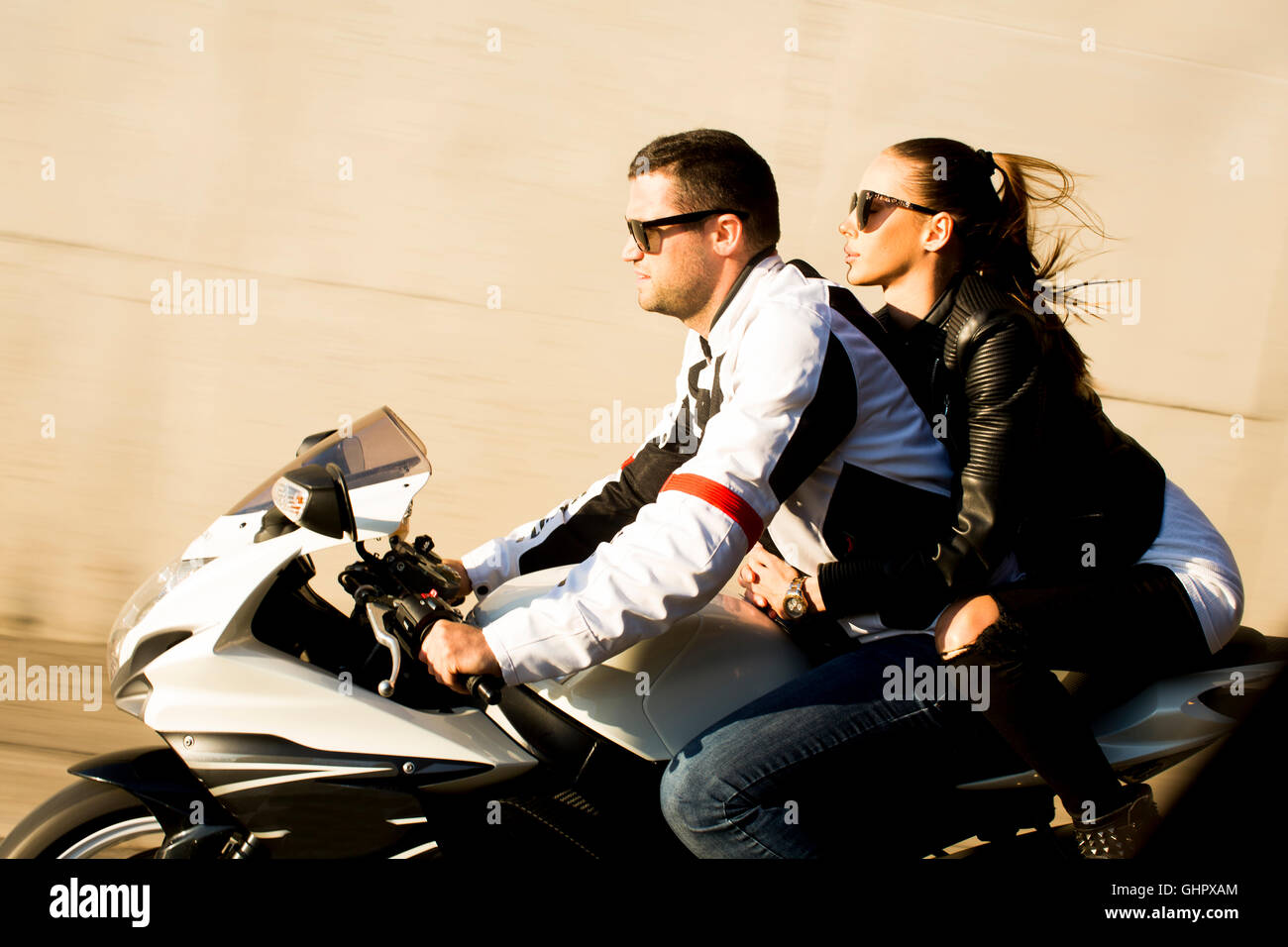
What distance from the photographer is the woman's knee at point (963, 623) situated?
6.11 ft

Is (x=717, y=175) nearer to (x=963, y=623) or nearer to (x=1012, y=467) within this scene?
(x=1012, y=467)

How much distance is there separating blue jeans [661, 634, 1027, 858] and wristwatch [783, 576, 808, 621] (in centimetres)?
11

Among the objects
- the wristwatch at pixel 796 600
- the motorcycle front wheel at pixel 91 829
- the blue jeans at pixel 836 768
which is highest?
the wristwatch at pixel 796 600

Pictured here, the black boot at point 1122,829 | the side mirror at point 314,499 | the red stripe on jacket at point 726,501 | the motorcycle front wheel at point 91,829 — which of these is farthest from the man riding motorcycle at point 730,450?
the motorcycle front wheel at point 91,829

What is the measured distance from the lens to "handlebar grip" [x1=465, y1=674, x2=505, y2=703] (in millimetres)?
1710

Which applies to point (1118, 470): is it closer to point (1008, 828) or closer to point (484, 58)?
point (1008, 828)

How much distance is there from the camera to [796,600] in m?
1.97

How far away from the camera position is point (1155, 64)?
4.14 meters

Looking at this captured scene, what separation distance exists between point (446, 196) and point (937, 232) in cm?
233

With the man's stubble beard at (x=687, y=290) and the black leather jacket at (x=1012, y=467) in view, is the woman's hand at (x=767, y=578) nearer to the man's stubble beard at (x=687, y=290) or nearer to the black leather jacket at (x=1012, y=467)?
the black leather jacket at (x=1012, y=467)

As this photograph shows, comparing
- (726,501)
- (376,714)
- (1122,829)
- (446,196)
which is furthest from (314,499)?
(446,196)

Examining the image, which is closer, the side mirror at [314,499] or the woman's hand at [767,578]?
the side mirror at [314,499]

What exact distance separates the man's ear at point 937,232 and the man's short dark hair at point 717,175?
1.23ft

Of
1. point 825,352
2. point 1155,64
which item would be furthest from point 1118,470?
point 1155,64
